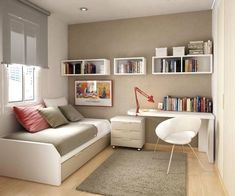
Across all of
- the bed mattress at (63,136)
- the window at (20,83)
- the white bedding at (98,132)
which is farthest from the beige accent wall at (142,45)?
the bed mattress at (63,136)

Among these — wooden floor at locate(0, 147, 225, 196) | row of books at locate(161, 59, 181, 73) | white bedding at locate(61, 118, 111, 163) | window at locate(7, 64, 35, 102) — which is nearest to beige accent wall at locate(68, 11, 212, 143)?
row of books at locate(161, 59, 181, 73)

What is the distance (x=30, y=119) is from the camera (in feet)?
10.7

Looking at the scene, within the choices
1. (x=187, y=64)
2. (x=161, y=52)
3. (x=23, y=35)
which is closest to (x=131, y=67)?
(x=161, y=52)

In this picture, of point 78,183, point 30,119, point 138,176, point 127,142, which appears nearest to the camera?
point 78,183

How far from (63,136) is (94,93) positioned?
181 cm

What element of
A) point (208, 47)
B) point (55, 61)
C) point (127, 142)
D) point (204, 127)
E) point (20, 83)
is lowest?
point (127, 142)

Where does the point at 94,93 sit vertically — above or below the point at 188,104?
above

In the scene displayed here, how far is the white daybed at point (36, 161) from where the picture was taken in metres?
2.65

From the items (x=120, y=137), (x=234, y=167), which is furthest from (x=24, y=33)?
(x=234, y=167)

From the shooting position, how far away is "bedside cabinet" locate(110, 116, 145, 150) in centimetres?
387

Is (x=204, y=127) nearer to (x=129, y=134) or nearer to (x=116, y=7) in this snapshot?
(x=129, y=134)

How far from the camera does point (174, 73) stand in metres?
3.91

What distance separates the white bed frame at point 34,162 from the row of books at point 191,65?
93.9 inches

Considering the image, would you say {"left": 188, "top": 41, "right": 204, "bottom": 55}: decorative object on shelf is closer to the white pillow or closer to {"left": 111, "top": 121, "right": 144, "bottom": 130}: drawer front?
{"left": 111, "top": 121, "right": 144, "bottom": 130}: drawer front
